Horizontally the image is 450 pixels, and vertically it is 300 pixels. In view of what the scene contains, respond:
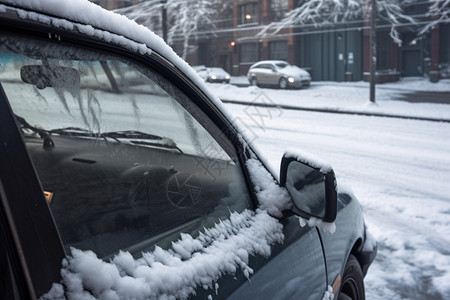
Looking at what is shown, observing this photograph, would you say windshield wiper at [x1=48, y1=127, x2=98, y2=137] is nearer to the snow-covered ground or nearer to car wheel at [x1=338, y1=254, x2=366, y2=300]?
the snow-covered ground

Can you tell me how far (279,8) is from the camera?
113 feet

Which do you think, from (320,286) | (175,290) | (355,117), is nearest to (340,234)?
(320,286)

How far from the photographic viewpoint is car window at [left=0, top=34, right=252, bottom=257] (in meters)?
1.17

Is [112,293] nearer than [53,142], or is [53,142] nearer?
[112,293]

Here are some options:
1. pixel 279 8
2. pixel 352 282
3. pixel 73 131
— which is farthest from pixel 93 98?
pixel 279 8

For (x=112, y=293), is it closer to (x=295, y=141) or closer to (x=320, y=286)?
(x=320, y=286)

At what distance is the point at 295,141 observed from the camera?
426 inches

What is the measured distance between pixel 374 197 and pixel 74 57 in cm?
593

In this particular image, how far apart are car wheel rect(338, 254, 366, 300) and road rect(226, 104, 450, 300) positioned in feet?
2.46

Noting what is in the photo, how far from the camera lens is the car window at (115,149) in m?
1.17

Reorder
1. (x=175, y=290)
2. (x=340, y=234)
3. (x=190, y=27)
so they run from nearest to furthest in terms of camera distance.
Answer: (x=175, y=290)
(x=340, y=234)
(x=190, y=27)

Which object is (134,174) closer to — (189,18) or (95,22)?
(95,22)

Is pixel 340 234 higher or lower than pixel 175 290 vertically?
lower

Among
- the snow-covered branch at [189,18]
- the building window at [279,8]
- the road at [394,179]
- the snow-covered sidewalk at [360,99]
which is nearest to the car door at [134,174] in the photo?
the road at [394,179]
